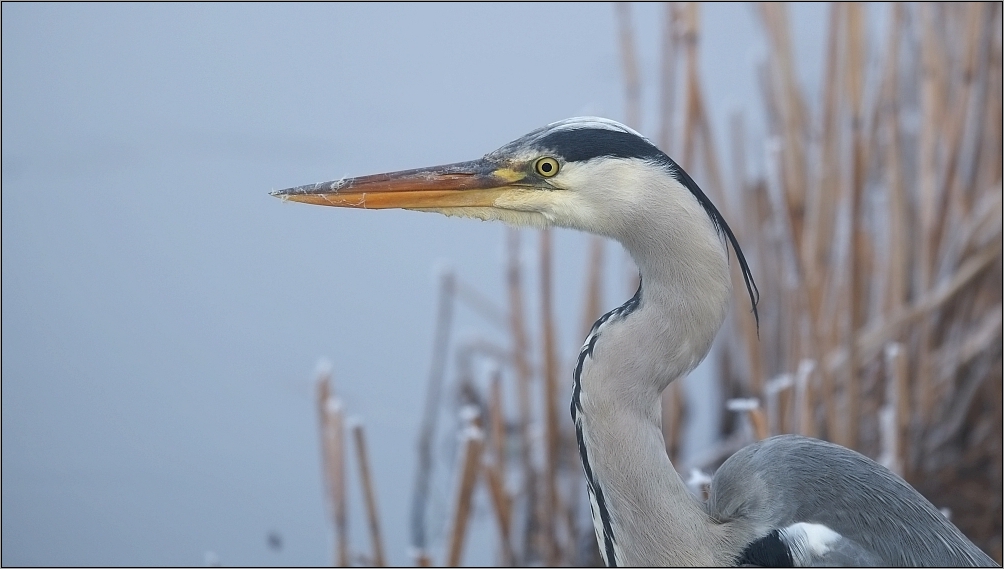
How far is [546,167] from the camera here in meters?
1.25

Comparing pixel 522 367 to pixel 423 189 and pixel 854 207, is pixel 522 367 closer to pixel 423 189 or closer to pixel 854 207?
pixel 854 207

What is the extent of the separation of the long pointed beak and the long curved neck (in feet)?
0.57

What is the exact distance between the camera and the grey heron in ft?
4.00

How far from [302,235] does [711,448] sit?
5.15 ft

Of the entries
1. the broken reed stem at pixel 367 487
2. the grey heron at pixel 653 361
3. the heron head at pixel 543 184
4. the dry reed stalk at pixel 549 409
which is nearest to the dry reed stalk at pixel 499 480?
the dry reed stalk at pixel 549 409

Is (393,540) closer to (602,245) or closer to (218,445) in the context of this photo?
(218,445)

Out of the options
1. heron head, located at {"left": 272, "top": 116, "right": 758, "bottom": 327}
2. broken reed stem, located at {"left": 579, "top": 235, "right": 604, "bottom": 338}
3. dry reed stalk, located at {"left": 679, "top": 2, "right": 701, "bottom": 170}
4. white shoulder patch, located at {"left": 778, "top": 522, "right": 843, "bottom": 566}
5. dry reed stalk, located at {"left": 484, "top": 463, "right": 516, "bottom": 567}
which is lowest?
dry reed stalk, located at {"left": 484, "top": 463, "right": 516, "bottom": 567}

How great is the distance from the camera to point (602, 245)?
2.25 m

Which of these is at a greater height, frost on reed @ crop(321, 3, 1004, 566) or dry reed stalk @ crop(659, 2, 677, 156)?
dry reed stalk @ crop(659, 2, 677, 156)

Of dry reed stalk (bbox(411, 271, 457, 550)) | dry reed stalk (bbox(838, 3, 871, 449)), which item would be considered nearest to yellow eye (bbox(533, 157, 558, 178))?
dry reed stalk (bbox(838, 3, 871, 449))

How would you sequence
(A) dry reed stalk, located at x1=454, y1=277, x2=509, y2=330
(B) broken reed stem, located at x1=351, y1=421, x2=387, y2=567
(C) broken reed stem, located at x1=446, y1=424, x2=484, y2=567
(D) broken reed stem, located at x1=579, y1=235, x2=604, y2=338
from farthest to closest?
(A) dry reed stalk, located at x1=454, y1=277, x2=509, y2=330, (D) broken reed stem, located at x1=579, y1=235, x2=604, y2=338, (B) broken reed stem, located at x1=351, y1=421, x2=387, y2=567, (C) broken reed stem, located at x1=446, y1=424, x2=484, y2=567

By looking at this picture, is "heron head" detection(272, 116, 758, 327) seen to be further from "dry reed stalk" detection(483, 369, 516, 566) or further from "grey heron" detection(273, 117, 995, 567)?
"dry reed stalk" detection(483, 369, 516, 566)

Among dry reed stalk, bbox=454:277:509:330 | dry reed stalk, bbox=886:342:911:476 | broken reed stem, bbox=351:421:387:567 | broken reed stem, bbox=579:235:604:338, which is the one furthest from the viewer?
dry reed stalk, bbox=454:277:509:330

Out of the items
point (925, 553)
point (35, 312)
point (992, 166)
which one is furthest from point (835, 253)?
point (35, 312)
